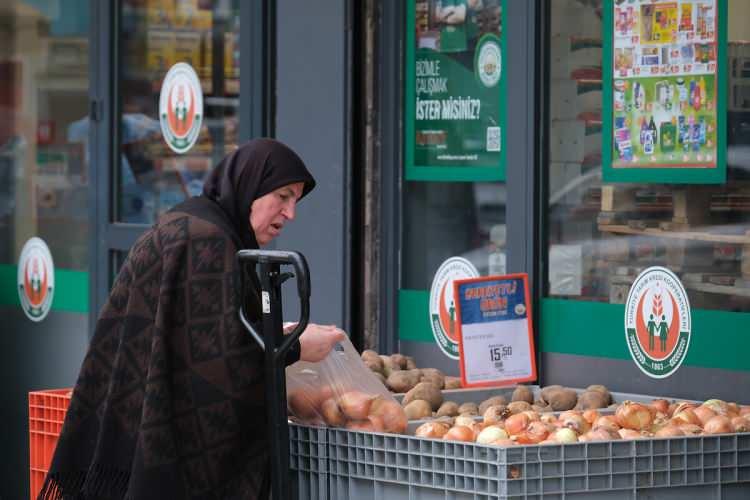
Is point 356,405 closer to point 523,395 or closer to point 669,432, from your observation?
point 669,432

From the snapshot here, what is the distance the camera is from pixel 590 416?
471cm

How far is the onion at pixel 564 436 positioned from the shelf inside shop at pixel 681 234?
1695 millimetres

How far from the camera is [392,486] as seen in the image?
4109 millimetres

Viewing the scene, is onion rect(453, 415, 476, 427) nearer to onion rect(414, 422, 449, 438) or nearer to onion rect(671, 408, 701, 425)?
onion rect(414, 422, 449, 438)

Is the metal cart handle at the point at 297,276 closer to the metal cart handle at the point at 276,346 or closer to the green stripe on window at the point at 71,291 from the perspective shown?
the metal cart handle at the point at 276,346

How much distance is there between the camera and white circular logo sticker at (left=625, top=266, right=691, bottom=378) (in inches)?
229

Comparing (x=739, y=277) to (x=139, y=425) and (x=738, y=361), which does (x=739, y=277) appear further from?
(x=139, y=425)

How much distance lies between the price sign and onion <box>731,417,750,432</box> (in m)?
1.26

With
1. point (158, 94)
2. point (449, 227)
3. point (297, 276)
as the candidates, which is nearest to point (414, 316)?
point (449, 227)

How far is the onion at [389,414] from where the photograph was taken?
441cm

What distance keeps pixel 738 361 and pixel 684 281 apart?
405 mm

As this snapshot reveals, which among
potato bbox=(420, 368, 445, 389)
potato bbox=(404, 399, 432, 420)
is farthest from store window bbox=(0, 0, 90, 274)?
potato bbox=(404, 399, 432, 420)

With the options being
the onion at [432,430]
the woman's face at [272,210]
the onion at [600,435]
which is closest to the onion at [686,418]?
the onion at [600,435]

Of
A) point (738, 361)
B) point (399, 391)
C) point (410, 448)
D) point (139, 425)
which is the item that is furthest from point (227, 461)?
point (738, 361)
